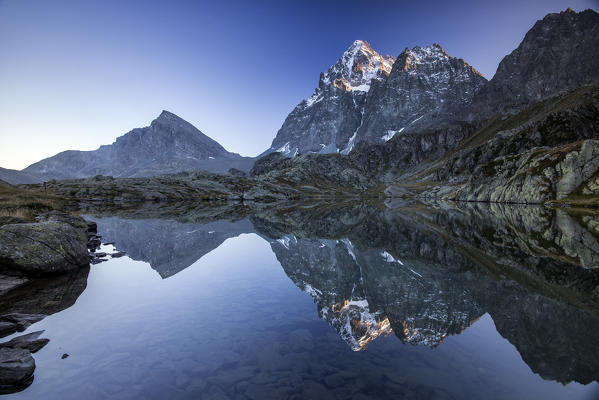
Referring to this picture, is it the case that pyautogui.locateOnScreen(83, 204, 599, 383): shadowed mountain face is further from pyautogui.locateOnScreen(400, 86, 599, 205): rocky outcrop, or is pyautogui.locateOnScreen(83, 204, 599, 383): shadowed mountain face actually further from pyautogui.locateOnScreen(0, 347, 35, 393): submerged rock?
pyautogui.locateOnScreen(400, 86, 599, 205): rocky outcrop

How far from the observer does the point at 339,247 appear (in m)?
32.1

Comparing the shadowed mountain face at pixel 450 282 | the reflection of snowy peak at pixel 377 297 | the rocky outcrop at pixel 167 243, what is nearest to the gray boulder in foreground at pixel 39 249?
the rocky outcrop at pixel 167 243

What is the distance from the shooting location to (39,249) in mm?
18969

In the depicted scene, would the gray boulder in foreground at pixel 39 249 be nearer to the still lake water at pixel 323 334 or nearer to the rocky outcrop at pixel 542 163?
the still lake water at pixel 323 334

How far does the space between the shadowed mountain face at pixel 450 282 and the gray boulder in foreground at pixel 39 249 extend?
241 inches

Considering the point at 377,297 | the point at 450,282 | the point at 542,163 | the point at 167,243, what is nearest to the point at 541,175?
the point at 542,163

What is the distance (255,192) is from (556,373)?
170m

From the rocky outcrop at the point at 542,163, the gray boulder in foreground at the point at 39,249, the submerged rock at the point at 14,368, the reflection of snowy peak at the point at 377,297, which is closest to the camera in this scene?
the submerged rock at the point at 14,368

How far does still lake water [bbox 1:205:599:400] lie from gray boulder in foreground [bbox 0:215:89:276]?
213 cm

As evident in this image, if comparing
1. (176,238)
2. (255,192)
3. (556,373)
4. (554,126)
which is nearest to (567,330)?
(556,373)

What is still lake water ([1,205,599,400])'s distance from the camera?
8773 millimetres

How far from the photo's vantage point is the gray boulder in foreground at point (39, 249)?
1789cm

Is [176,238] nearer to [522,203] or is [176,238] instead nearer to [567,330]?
[567,330]

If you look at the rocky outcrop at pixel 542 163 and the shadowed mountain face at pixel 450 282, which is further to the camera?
the rocky outcrop at pixel 542 163
